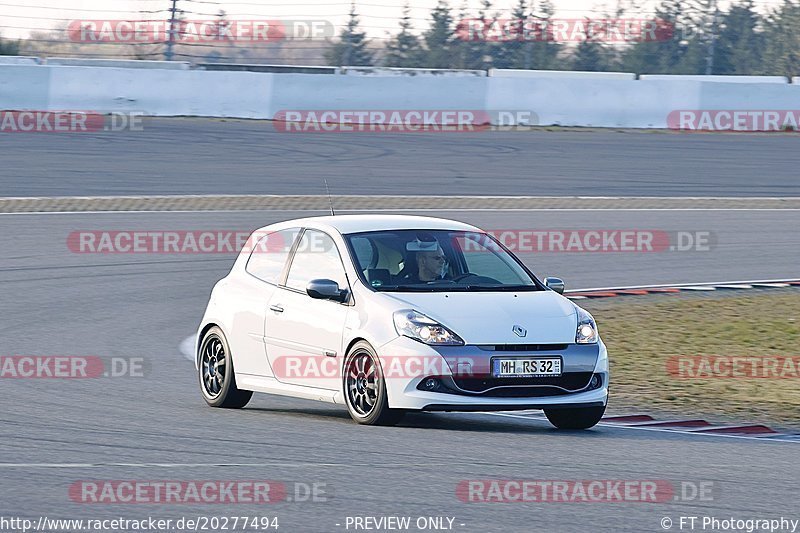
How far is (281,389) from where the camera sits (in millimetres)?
9352

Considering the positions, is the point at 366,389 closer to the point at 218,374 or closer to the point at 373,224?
the point at 373,224

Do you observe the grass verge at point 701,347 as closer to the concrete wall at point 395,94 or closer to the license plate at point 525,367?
the license plate at point 525,367

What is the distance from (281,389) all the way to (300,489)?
9.38 ft

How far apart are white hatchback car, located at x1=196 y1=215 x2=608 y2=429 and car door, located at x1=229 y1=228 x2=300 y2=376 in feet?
0.04

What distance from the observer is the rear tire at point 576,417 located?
875 cm

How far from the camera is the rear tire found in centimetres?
875

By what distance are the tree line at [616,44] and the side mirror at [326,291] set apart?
25.2 metres

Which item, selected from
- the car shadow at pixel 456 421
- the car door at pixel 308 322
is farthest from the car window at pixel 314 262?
the car shadow at pixel 456 421

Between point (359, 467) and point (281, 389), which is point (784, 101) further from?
point (359, 467)

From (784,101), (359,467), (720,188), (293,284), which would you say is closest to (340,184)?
(720,188)

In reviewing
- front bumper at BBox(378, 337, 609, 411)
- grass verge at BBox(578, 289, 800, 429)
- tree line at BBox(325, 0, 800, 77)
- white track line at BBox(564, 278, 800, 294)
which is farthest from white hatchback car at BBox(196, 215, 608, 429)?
tree line at BBox(325, 0, 800, 77)

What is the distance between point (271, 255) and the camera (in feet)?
32.3

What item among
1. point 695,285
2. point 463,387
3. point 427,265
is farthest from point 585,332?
point 695,285

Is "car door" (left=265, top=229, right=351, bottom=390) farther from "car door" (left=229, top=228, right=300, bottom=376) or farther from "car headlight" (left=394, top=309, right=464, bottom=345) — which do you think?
"car headlight" (left=394, top=309, right=464, bottom=345)
